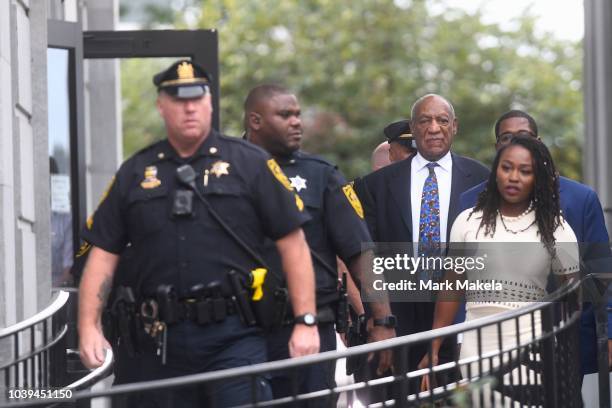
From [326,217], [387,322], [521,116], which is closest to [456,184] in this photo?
[521,116]

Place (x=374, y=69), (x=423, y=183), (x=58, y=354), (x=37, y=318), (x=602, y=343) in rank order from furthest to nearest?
(x=374, y=69), (x=423, y=183), (x=58, y=354), (x=37, y=318), (x=602, y=343)

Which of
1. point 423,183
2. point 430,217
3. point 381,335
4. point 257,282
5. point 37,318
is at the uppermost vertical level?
point 423,183

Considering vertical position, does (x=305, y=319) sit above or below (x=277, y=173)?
below

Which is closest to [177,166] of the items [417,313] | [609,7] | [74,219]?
[417,313]

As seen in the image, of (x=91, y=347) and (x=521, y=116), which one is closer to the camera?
(x=91, y=347)

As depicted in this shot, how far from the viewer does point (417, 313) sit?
934 centimetres

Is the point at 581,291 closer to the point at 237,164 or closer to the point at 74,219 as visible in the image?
the point at 237,164

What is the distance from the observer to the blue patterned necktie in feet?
30.5

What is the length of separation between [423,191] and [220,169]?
9.62 ft

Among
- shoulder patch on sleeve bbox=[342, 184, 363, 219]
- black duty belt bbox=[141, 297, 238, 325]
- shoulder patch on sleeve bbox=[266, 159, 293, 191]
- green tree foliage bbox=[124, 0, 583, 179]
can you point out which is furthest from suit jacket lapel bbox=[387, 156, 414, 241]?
green tree foliage bbox=[124, 0, 583, 179]

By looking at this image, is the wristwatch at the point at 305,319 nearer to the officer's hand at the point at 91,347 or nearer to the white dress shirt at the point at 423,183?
the officer's hand at the point at 91,347

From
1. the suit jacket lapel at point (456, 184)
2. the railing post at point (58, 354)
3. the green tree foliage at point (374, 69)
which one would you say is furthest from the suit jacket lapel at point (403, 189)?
the green tree foliage at point (374, 69)

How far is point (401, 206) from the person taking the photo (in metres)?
9.48

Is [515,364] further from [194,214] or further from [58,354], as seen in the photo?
[58,354]
